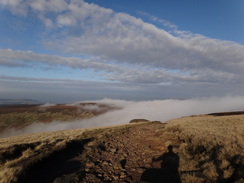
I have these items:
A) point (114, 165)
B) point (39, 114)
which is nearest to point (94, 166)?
point (114, 165)

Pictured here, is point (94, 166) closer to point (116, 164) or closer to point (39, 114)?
point (116, 164)

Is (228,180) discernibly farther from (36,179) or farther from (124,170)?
(36,179)

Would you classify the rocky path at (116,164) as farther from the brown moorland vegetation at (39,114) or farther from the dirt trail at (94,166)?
the brown moorland vegetation at (39,114)

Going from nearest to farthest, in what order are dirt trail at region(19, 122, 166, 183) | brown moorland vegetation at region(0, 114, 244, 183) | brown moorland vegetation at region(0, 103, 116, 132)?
brown moorland vegetation at region(0, 114, 244, 183) → dirt trail at region(19, 122, 166, 183) → brown moorland vegetation at region(0, 103, 116, 132)

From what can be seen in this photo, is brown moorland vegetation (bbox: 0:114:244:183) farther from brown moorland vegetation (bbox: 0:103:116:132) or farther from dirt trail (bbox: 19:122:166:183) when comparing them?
brown moorland vegetation (bbox: 0:103:116:132)

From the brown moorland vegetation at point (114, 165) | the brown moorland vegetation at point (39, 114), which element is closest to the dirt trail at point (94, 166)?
the brown moorland vegetation at point (114, 165)

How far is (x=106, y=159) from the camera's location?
7.16m

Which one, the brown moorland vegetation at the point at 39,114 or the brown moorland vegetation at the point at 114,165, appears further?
the brown moorland vegetation at the point at 39,114

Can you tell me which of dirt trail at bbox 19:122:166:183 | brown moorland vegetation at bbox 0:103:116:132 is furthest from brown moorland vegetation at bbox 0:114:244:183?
brown moorland vegetation at bbox 0:103:116:132

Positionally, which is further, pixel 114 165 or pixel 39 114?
pixel 39 114

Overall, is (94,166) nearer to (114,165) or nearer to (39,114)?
(114,165)

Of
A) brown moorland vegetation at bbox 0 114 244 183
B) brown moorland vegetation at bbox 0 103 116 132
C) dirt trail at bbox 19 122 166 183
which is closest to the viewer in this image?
brown moorland vegetation at bbox 0 114 244 183

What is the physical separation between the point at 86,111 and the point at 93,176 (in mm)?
62070

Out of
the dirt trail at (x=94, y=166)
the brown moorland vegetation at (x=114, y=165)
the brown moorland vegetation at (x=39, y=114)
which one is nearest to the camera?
the brown moorland vegetation at (x=114, y=165)
